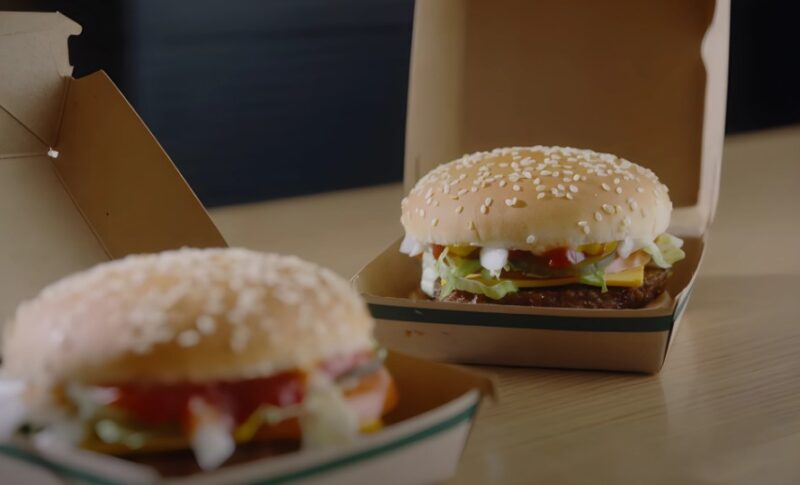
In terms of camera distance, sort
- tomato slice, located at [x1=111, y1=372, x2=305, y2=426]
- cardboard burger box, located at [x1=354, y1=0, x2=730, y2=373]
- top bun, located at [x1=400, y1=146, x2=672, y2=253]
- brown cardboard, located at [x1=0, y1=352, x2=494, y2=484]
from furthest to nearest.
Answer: cardboard burger box, located at [x1=354, y1=0, x2=730, y2=373], top bun, located at [x1=400, y1=146, x2=672, y2=253], tomato slice, located at [x1=111, y1=372, x2=305, y2=426], brown cardboard, located at [x1=0, y1=352, x2=494, y2=484]

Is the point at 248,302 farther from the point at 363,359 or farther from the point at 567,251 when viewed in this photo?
the point at 567,251

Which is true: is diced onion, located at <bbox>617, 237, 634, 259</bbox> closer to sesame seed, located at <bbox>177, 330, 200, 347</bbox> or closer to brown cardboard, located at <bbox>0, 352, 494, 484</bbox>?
brown cardboard, located at <bbox>0, 352, 494, 484</bbox>

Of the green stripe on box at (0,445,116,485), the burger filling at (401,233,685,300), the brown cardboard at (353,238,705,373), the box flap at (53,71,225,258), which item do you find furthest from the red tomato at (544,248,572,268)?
the green stripe on box at (0,445,116,485)

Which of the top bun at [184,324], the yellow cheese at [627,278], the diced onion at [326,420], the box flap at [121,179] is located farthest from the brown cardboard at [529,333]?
the diced onion at [326,420]

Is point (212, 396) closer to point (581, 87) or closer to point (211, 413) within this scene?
point (211, 413)

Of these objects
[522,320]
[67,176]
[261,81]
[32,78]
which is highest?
[32,78]

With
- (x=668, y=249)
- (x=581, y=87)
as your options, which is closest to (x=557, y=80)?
(x=581, y=87)

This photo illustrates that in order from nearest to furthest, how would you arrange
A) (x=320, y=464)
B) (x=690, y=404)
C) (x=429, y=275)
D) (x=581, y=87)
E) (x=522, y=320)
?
(x=320, y=464)
(x=690, y=404)
(x=522, y=320)
(x=429, y=275)
(x=581, y=87)
